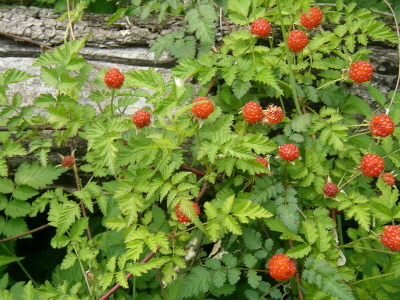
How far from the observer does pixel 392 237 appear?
1569 millimetres

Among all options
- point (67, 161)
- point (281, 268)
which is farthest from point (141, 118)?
point (281, 268)

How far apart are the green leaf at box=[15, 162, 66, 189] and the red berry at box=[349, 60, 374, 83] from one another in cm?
170

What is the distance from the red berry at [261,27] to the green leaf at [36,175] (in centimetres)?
136

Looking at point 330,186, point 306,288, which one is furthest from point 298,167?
point 306,288

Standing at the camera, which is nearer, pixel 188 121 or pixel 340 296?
pixel 340 296

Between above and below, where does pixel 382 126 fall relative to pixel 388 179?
above

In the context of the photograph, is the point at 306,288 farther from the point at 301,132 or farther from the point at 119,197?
the point at 119,197

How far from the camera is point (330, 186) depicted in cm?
178

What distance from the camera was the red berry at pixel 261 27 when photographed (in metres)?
1.94

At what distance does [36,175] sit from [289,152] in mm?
1451

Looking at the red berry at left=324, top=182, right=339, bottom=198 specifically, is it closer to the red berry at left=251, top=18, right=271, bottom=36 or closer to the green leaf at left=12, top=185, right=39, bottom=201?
the red berry at left=251, top=18, right=271, bottom=36

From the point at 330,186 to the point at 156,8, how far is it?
153cm

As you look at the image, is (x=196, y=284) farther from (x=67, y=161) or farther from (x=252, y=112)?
(x=67, y=161)

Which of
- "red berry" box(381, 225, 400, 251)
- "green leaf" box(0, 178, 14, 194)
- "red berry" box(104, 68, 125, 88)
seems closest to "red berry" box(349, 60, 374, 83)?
"red berry" box(381, 225, 400, 251)
